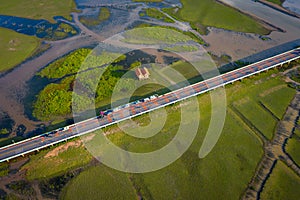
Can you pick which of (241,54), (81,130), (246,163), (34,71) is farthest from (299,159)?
(34,71)

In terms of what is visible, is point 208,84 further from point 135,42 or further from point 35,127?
point 35,127

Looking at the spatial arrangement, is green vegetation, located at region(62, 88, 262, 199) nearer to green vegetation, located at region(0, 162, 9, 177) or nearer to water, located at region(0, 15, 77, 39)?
green vegetation, located at region(0, 162, 9, 177)

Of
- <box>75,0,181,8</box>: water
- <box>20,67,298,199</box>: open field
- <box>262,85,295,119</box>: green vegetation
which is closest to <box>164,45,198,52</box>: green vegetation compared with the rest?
<box>262,85,295,119</box>: green vegetation

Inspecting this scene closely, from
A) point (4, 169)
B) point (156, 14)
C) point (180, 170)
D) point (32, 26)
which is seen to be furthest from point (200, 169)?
point (32, 26)

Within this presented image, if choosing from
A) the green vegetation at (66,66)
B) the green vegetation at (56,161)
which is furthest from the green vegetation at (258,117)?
the green vegetation at (66,66)

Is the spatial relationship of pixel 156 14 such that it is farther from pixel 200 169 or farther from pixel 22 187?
pixel 22 187
